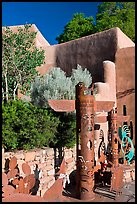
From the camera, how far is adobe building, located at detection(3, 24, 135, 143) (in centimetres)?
1077

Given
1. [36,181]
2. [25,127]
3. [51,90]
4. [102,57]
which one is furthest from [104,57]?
[36,181]

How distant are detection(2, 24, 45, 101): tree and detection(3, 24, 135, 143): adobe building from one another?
2910mm

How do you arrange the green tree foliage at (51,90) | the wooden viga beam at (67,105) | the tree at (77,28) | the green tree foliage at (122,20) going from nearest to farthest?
the wooden viga beam at (67,105)
the green tree foliage at (51,90)
the green tree foliage at (122,20)
the tree at (77,28)

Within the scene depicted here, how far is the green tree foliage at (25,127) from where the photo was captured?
4.67 metres

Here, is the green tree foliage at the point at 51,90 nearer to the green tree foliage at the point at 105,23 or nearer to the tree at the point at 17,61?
the tree at the point at 17,61

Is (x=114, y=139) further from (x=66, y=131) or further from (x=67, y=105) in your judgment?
(x=67, y=105)

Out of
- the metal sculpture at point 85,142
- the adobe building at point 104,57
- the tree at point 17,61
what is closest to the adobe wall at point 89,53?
the adobe building at point 104,57

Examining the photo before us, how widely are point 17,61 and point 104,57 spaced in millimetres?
4199

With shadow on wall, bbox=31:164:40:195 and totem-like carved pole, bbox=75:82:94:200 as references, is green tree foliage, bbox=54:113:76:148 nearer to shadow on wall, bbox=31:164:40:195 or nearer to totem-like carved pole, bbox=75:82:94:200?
shadow on wall, bbox=31:164:40:195

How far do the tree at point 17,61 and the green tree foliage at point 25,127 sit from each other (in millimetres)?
4294

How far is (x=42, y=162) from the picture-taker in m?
4.90

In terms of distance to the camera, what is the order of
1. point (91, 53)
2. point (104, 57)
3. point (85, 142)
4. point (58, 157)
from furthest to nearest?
point (91, 53) → point (104, 57) → point (58, 157) → point (85, 142)

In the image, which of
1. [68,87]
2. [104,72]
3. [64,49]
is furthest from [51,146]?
[64,49]

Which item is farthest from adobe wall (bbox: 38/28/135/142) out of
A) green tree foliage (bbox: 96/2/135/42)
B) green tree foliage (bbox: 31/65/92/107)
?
green tree foliage (bbox: 96/2/135/42)
